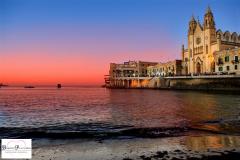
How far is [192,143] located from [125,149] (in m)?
3.25

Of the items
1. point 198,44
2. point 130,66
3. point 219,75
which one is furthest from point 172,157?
point 130,66

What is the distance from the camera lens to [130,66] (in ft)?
509

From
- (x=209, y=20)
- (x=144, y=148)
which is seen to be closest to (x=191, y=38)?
(x=209, y=20)

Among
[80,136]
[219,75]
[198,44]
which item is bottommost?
[80,136]

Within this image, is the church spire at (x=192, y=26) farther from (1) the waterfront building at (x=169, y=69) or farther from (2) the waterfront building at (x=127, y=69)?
(2) the waterfront building at (x=127, y=69)

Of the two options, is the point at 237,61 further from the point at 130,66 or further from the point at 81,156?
the point at 130,66

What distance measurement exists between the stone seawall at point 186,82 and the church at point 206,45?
208 inches

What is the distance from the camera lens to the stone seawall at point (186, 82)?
70188 mm

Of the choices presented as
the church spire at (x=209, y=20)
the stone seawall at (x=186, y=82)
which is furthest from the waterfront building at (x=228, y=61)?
the church spire at (x=209, y=20)

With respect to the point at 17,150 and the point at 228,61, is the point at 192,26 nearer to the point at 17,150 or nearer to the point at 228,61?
the point at 228,61

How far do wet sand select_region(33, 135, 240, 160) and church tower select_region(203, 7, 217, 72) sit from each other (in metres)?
81.9

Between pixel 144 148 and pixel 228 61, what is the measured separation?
74.4 metres

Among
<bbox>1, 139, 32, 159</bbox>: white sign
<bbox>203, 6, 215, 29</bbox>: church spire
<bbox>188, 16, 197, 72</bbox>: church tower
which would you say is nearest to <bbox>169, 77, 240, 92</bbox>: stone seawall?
<bbox>188, 16, 197, 72</bbox>: church tower

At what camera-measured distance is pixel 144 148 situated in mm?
11555
